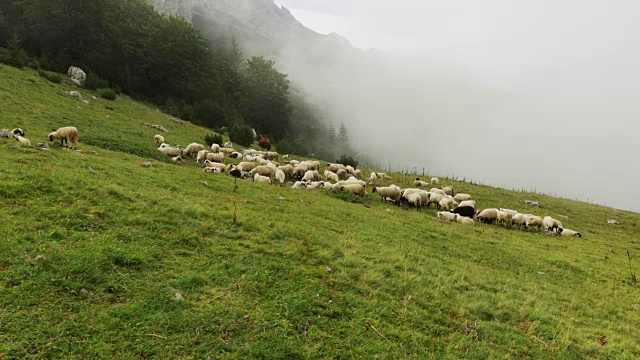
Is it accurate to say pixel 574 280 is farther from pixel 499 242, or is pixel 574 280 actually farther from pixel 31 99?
pixel 31 99

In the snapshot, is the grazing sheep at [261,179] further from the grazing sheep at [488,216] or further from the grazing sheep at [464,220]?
the grazing sheep at [488,216]

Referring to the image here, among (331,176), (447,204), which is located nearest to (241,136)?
(331,176)

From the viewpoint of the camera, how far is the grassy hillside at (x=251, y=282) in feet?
19.4

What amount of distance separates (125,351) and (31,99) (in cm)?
3083

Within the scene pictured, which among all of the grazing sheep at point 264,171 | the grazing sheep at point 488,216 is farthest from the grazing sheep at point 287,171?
the grazing sheep at point 488,216

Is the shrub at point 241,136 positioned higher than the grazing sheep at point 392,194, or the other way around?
the shrub at point 241,136

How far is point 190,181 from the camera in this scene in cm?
1672

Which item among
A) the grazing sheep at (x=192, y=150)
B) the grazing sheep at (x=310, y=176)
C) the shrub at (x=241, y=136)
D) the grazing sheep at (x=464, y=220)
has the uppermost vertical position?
the shrub at (x=241, y=136)

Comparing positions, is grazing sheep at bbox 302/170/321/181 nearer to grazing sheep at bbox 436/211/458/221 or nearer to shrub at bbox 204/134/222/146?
grazing sheep at bbox 436/211/458/221

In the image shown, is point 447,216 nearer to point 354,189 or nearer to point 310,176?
point 354,189

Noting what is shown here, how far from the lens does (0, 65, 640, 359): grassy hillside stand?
593cm

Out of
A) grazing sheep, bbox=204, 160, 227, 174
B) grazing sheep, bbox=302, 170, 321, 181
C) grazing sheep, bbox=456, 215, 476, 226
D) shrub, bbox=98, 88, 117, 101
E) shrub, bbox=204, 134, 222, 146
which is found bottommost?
grazing sheep, bbox=456, 215, 476, 226

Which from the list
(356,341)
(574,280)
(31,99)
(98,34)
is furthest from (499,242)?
(98,34)

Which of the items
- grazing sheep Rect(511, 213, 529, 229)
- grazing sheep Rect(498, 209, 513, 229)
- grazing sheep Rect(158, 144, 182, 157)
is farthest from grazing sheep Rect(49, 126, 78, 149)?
grazing sheep Rect(511, 213, 529, 229)
